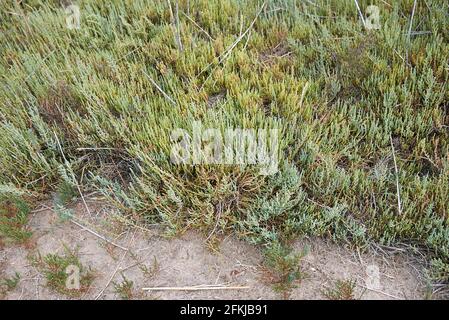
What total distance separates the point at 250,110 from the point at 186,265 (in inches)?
53.8

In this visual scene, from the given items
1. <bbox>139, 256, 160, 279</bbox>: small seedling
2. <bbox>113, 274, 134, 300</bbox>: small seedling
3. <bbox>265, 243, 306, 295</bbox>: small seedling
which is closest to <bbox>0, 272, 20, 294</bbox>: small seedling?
<bbox>113, 274, 134, 300</bbox>: small seedling

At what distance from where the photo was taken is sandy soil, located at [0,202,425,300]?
3145mm

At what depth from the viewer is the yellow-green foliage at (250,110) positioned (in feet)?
11.1

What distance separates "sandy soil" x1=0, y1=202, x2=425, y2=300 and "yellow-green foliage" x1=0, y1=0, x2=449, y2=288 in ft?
0.51

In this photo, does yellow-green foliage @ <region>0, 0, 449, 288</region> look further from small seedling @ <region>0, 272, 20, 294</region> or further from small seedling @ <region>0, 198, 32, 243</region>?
small seedling @ <region>0, 272, 20, 294</region>

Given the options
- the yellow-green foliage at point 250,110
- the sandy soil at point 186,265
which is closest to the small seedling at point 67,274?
the sandy soil at point 186,265

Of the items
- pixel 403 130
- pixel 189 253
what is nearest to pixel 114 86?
pixel 189 253

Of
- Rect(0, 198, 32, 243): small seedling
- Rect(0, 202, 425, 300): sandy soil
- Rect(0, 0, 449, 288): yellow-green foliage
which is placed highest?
Rect(0, 0, 449, 288): yellow-green foliage

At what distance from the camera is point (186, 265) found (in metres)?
3.31

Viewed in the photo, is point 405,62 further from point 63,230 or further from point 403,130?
point 63,230

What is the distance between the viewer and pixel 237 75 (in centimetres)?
408

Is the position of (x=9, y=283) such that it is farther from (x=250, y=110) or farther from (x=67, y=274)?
(x=250, y=110)

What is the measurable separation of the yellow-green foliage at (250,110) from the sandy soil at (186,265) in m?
0.16
